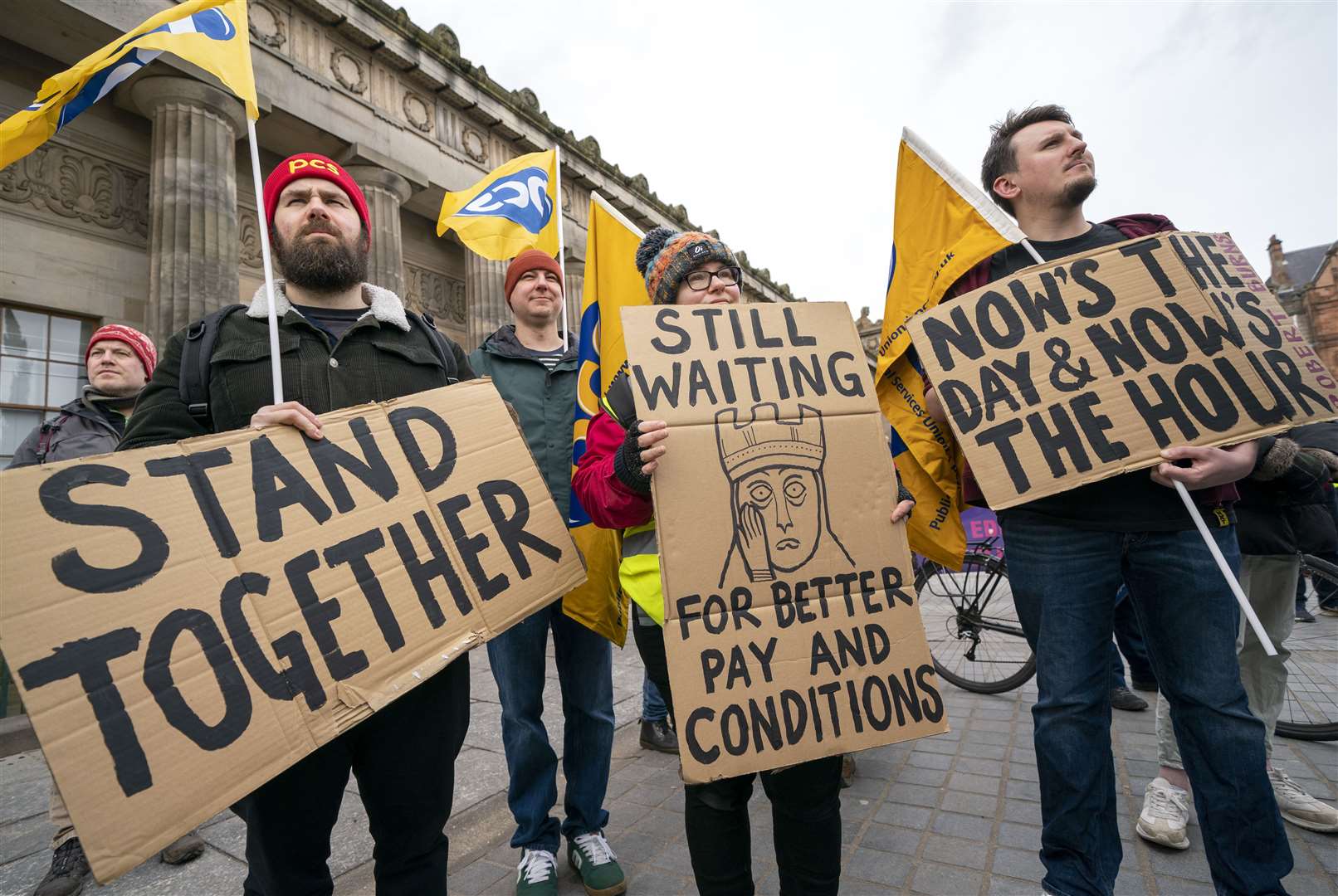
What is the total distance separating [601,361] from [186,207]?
6639 mm

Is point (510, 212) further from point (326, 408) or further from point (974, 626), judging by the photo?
point (974, 626)

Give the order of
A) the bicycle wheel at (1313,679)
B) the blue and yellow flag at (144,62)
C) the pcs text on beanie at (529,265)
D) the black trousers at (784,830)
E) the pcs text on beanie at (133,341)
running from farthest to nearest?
the pcs text on beanie at (133,341)
the bicycle wheel at (1313,679)
the pcs text on beanie at (529,265)
the blue and yellow flag at (144,62)
the black trousers at (784,830)

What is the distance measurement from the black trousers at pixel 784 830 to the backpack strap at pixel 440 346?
3.98 ft

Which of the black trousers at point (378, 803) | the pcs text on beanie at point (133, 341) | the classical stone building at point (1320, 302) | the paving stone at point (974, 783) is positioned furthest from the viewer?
the classical stone building at point (1320, 302)

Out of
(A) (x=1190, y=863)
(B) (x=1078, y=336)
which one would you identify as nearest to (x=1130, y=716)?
(A) (x=1190, y=863)

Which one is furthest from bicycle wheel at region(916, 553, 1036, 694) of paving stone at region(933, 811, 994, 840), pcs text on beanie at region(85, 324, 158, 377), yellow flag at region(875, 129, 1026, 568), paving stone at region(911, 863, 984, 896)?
pcs text on beanie at region(85, 324, 158, 377)

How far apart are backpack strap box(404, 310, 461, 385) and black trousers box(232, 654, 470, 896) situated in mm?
898

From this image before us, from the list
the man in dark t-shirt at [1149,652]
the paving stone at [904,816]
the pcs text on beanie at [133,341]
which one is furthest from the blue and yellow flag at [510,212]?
the paving stone at [904,816]

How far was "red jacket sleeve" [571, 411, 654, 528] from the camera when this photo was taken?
163 cm

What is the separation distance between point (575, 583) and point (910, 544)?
3.60 ft

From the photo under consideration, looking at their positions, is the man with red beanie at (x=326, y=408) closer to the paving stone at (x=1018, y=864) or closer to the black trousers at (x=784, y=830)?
the black trousers at (x=784, y=830)

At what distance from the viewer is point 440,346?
1945 mm

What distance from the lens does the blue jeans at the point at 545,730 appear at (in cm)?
223

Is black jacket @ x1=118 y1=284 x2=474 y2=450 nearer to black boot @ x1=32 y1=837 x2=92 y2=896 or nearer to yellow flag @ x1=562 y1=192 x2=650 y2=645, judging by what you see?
yellow flag @ x1=562 y1=192 x2=650 y2=645
